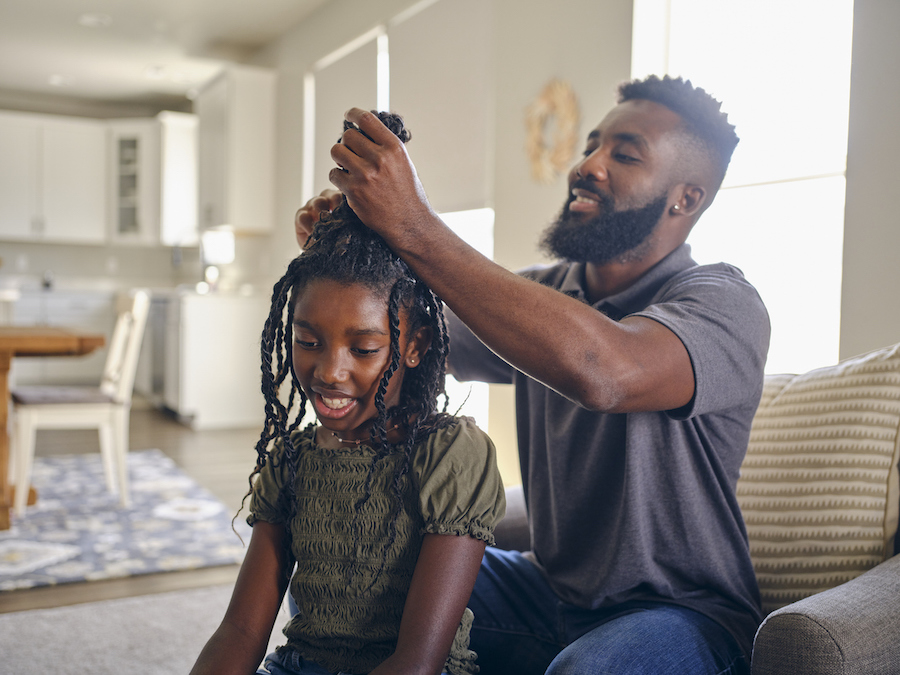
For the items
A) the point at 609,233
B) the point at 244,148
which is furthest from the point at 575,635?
the point at 244,148

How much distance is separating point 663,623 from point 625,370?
38cm

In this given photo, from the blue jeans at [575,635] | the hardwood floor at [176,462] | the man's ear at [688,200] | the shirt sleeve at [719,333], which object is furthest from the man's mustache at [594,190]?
the hardwood floor at [176,462]

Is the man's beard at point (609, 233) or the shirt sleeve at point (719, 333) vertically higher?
the man's beard at point (609, 233)

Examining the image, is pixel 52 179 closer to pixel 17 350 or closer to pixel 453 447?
pixel 17 350

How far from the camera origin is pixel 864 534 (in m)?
1.20

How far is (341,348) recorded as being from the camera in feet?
3.04

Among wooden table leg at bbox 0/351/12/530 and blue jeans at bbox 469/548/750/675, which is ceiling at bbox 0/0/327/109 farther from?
blue jeans at bbox 469/548/750/675

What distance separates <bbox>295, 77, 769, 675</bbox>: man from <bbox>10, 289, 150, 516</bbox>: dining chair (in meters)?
2.39

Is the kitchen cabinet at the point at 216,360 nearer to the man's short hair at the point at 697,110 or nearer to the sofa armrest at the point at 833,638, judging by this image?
the man's short hair at the point at 697,110

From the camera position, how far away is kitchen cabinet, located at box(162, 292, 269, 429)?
18.3 feet

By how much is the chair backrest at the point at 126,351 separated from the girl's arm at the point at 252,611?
2.60 meters

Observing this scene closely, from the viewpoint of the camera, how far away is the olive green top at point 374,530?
0.94 m

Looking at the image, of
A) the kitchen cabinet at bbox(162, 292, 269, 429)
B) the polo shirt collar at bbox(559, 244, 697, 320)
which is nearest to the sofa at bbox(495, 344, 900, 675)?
the polo shirt collar at bbox(559, 244, 697, 320)

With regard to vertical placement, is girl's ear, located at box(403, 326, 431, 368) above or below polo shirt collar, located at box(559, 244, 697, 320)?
below
